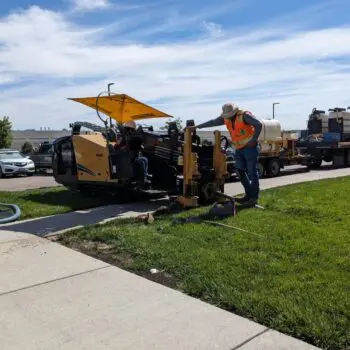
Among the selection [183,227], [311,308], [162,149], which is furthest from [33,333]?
[162,149]

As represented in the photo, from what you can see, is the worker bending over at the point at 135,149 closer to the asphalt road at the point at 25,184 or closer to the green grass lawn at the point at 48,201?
the green grass lawn at the point at 48,201

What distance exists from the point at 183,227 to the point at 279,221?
4.75 ft

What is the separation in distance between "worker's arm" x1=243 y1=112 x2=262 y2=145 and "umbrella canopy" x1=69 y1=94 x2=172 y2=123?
5.96 ft

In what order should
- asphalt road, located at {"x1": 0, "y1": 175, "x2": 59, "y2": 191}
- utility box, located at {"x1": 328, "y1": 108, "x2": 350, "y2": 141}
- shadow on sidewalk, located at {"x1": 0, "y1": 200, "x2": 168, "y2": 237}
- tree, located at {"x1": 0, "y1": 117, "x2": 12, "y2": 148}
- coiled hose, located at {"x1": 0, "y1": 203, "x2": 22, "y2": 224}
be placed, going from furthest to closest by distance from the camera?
1. tree, located at {"x1": 0, "y1": 117, "x2": 12, "y2": 148}
2. utility box, located at {"x1": 328, "y1": 108, "x2": 350, "y2": 141}
3. asphalt road, located at {"x1": 0, "y1": 175, "x2": 59, "y2": 191}
4. coiled hose, located at {"x1": 0, "y1": 203, "x2": 22, "y2": 224}
5. shadow on sidewalk, located at {"x1": 0, "y1": 200, "x2": 168, "y2": 237}

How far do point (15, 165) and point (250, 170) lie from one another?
16318 millimetres

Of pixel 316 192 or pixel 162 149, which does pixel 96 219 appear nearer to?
pixel 162 149

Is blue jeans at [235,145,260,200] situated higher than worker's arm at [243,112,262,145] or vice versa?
worker's arm at [243,112,262,145]

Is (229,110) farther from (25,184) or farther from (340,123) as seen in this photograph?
(340,123)

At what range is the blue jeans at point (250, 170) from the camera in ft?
28.2

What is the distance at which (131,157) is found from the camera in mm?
9453

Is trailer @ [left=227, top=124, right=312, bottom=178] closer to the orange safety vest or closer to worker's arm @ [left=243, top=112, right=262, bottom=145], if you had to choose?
the orange safety vest

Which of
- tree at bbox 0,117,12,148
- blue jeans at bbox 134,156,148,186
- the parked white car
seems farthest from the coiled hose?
tree at bbox 0,117,12,148

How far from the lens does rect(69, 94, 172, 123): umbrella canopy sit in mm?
9547

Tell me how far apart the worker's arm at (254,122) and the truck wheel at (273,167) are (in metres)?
8.06
